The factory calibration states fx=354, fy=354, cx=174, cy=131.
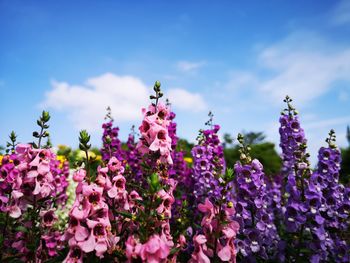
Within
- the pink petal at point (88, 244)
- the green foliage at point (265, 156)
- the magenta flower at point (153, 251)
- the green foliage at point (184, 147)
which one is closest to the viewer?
the magenta flower at point (153, 251)

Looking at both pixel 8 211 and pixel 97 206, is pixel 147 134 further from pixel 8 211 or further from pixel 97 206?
pixel 8 211

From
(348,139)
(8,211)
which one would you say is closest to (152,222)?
(8,211)

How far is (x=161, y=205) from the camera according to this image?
3.60m

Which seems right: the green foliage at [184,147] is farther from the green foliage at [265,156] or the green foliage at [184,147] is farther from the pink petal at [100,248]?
the pink petal at [100,248]

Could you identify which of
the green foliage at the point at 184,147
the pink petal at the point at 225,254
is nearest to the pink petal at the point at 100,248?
the pink petal at the point at 225,254

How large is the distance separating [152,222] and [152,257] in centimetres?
40

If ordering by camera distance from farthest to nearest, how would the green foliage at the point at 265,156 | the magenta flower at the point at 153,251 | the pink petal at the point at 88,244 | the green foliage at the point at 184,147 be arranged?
the green foliage at the point at 265,156 → the green foliage at the point at 184,147 → the pink petal at the point at 88,244 → the magenta flower at the point at 153,251

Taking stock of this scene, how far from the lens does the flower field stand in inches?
125

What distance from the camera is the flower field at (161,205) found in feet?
10.5

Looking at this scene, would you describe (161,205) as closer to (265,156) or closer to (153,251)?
(153,251)

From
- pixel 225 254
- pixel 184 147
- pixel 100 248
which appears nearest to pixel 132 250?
pixel 100 248

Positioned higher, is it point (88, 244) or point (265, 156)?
point (265, 156)

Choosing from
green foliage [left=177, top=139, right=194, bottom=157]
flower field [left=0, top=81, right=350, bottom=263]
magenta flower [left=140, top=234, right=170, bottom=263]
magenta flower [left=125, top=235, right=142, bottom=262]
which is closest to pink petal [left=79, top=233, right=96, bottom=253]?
flower field [left=0, top=81, right=350, bottom=263]

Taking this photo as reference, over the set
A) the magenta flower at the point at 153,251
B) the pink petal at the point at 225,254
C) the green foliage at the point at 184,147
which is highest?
the green foliage at the point at 184,147
